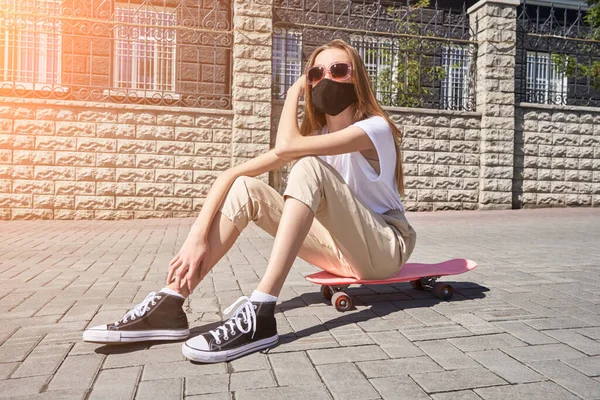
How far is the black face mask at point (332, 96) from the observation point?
9.58 feet

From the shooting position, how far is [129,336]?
241 cm

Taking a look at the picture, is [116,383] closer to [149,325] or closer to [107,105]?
[149,325]

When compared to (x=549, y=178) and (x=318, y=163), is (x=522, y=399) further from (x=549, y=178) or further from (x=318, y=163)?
(x=549, y=178)

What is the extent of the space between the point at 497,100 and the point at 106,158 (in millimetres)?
8109

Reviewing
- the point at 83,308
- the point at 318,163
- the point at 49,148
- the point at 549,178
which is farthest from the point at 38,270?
the point at 549,178

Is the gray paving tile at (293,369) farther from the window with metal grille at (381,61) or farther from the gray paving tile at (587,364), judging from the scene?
the window with metal grille at (381,61)

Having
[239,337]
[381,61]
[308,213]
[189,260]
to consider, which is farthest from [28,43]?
[239,337]

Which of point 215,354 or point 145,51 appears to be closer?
point 215,354

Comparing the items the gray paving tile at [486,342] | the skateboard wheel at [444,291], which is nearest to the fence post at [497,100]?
the skateboard wheel at [444,291]

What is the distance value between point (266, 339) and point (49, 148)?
26.9 feet

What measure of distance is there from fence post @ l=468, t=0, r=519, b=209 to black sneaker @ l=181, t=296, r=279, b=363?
379 inches

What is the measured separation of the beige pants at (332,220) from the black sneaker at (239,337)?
1.66 feet

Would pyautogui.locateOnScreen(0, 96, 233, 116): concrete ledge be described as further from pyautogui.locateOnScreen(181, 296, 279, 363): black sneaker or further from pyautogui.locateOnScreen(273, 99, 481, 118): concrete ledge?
pyautogui.locateOnScreen(181, 296, 279, 363): black sneaker

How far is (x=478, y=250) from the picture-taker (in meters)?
5.92
